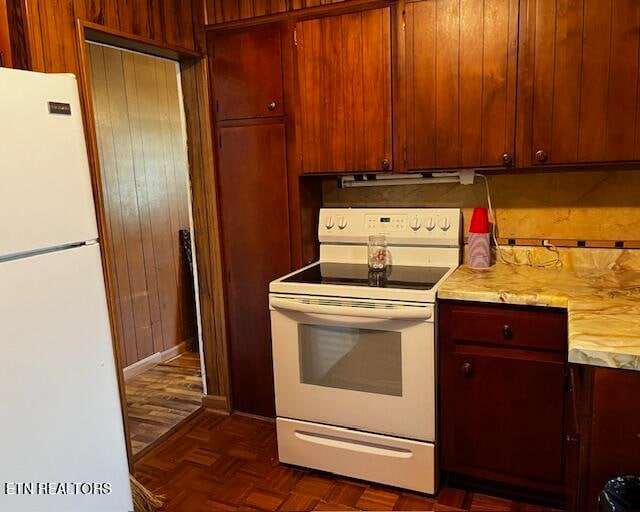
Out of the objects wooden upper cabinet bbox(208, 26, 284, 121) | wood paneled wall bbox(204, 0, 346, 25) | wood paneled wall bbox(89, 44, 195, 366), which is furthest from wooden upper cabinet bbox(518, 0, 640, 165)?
wood paneled wall bbox(89, 44, 195, 366)

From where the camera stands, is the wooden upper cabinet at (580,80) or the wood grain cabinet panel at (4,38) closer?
the wood grain cabinet panel at (4,38)

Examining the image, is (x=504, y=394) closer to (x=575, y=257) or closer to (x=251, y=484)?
(x=575, y=257)

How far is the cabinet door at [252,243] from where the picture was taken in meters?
2.50

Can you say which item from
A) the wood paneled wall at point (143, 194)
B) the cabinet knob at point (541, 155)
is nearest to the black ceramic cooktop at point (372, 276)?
the cabinet knob at point (541, 155)

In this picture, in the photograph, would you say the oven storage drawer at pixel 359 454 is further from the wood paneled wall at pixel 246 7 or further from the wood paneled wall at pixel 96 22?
the wood paneled wall at pixel 246 7

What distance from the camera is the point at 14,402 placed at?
1348mm

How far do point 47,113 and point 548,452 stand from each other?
6.62 ft

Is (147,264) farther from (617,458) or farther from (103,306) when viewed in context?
(617,458)

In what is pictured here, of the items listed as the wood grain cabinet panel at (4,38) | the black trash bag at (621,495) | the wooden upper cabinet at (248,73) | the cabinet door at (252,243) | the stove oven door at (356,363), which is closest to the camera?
the black trash bag at (621,495)

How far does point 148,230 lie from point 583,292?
8.97 feet

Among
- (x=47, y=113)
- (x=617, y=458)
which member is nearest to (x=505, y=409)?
(x=617, y=458)

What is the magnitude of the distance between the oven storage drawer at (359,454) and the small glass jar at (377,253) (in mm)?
725

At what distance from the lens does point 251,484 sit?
2227 mm

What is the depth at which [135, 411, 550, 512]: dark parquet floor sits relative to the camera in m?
2.06
